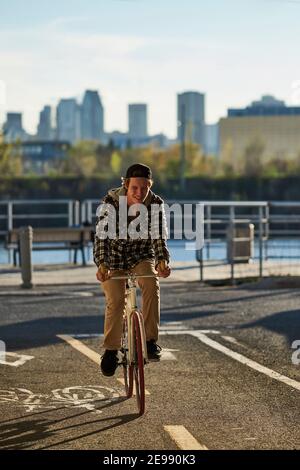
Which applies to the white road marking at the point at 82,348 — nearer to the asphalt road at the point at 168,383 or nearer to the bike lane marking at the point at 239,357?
the asphalt road at the point at 168,383

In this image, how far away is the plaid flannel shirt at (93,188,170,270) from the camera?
9.97 metres

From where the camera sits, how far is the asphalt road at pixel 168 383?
8.59m

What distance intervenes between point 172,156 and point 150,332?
167 meters

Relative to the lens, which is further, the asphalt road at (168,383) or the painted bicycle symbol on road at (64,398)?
the painted bicycle symbol on road at (64,398)

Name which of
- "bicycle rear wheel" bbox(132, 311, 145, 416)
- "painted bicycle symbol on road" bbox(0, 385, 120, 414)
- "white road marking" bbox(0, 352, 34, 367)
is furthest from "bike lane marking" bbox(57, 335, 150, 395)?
"bicycle rear wheel" bbox(132, 311, 145, 416)

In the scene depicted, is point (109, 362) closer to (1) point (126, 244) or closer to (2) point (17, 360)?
(1) point (126, 244)

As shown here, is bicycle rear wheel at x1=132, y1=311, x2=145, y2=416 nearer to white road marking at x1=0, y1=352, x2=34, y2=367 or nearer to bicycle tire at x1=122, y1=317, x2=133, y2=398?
bicycle tire at x1=122, y1=317, x2=133, y2=398

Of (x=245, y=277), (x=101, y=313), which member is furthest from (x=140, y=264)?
(x=245, y=277)

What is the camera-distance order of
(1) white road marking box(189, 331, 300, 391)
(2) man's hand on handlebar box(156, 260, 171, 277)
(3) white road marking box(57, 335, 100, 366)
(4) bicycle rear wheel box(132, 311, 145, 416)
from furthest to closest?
(3) white road marking box(57, 335, 100, 366)
(1) white road marking box(189, 331, 300, 391)
(2) man's hand on handlebar box(156, 260, 171, 277)
(4) bicycle rear wheel box(132, 311, 145, 416)

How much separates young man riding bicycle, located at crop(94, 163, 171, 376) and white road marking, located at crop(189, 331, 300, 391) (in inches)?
64.0

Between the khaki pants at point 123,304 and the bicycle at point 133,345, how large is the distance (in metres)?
0.06

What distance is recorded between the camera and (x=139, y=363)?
31.1ft

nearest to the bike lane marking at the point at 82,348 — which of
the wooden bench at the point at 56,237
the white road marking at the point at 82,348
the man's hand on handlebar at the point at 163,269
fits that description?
the white road marking at the point at 82,348
